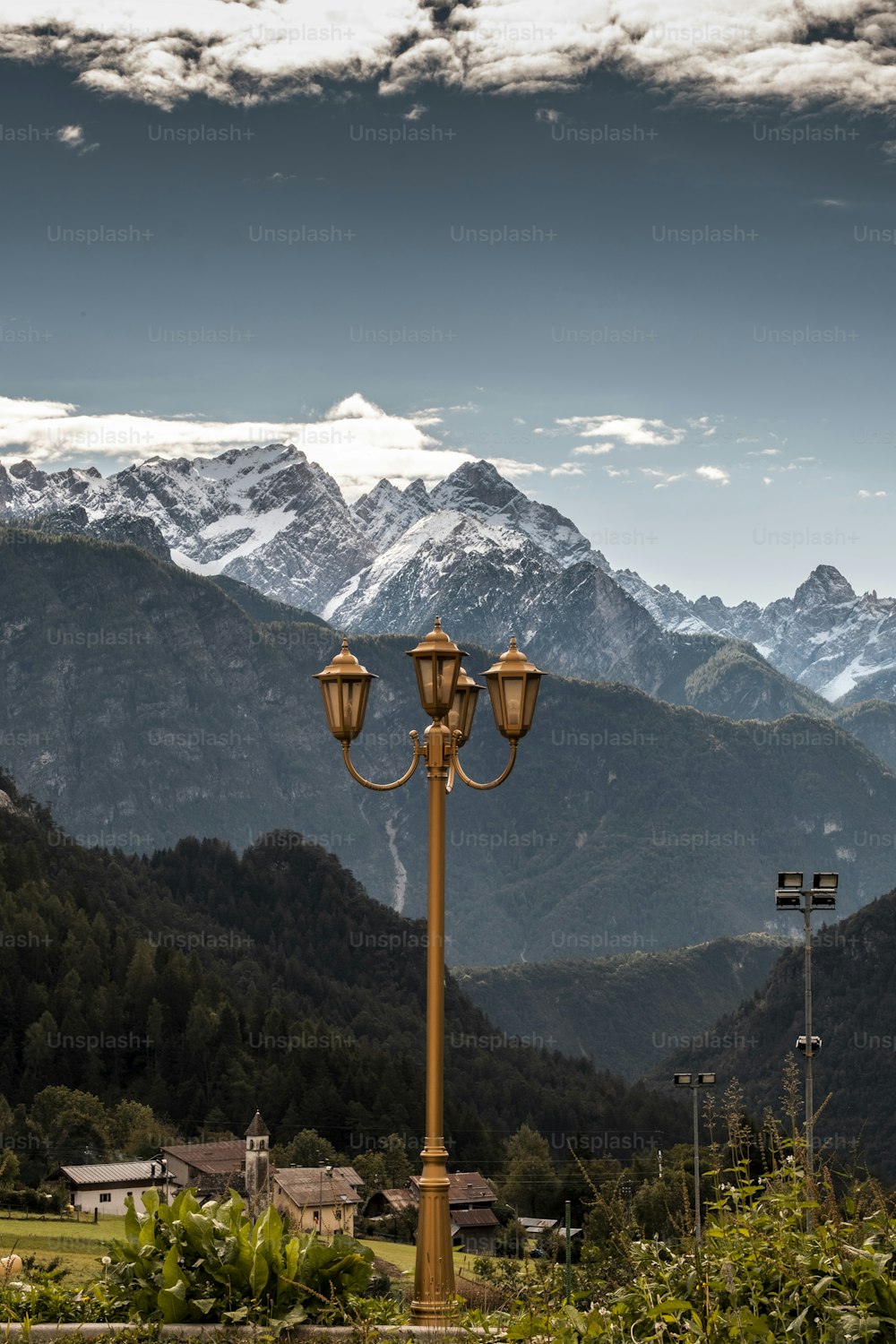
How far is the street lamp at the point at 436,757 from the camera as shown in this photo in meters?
16.2

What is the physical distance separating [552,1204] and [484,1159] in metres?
17.8

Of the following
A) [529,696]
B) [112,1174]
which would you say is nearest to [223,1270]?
[529,696]

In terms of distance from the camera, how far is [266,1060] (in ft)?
462

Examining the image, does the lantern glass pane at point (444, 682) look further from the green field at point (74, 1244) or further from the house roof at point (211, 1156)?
the house roof at point (211, 1156)

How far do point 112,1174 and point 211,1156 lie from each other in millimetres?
7330

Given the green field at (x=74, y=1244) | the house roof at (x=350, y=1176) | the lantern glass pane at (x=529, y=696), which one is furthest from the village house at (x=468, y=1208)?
the lantern glass pane at (x=529, y=696)

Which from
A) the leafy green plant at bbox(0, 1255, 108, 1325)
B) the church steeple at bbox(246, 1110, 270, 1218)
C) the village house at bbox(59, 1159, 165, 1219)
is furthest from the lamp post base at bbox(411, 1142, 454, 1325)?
the village house at bbox(59, 1159, 165, 1219)

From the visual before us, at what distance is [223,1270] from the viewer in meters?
15.1

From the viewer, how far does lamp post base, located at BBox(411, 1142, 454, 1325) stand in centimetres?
1574

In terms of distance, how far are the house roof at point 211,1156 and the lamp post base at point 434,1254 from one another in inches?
3351

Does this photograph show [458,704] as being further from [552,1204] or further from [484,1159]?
[484,1159]

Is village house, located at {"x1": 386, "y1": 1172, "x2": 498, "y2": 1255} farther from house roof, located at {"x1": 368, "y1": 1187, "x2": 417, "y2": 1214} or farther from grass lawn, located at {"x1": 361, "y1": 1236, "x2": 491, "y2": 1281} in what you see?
grass lawn, located at {"x1": 361, "y1": 1236, "x2": 491, "y2": 1281}

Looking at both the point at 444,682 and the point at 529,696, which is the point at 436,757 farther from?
the point at 529,696

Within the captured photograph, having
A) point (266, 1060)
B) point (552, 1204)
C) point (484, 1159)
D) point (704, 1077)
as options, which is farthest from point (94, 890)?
point (704, 1077)
